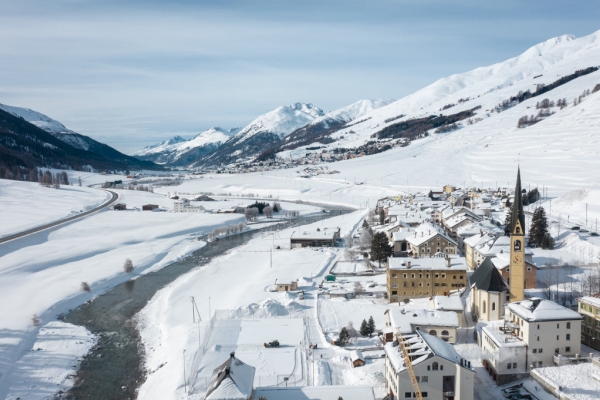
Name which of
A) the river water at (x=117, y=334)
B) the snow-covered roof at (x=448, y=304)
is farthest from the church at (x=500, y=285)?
the river water at (x=117, y=334)

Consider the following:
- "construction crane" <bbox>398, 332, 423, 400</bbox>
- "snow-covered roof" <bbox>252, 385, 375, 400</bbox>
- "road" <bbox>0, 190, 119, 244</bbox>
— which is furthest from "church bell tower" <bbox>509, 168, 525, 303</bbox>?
"road" <bbox>0, 190, 119, 244</bbox>

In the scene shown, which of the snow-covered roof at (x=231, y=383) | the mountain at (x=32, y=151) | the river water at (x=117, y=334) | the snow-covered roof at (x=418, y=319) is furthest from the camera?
the mountain at (x=32, y=151)

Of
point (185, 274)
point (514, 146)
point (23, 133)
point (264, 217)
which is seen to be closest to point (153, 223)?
point (264, 217)

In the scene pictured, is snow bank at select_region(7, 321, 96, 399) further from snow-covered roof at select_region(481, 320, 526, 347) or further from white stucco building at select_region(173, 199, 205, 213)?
white stucco building at select_region(173, 199, 205, 213)

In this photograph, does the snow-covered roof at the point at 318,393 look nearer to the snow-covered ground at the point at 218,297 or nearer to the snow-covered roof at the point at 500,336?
the snow-covered ground at the point at 218,297

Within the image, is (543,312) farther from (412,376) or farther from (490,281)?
(412,376)

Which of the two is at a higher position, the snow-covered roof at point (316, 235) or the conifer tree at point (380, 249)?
the conifer tree at point (380, 249)
